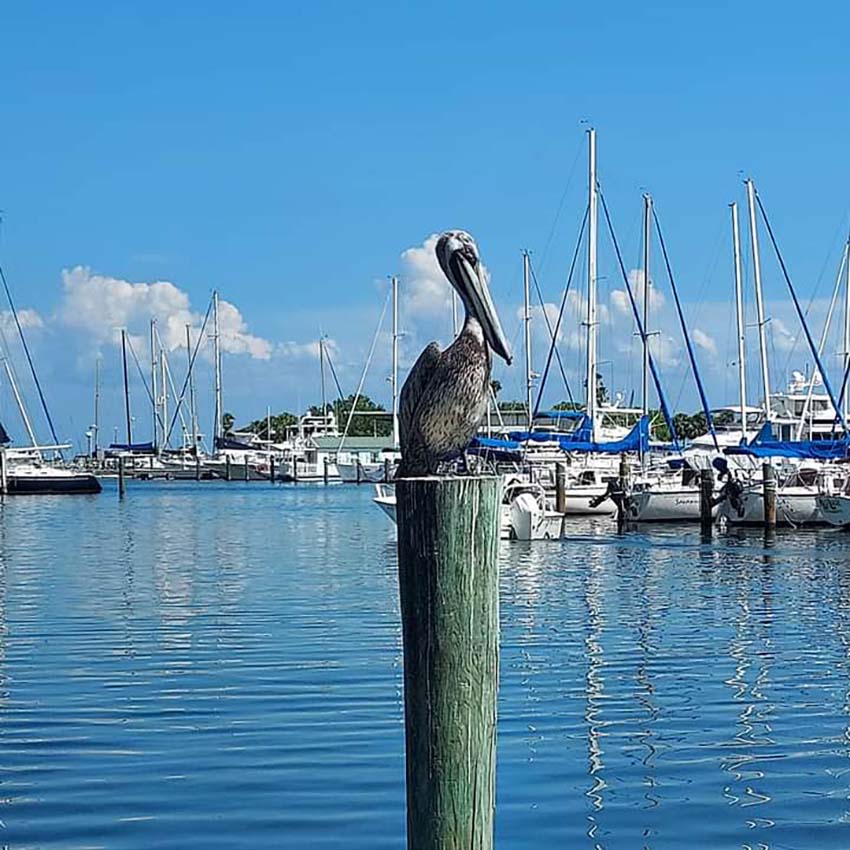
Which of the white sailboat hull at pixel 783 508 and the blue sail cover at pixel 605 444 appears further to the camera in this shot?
the blue sail cover at pixel 605 444

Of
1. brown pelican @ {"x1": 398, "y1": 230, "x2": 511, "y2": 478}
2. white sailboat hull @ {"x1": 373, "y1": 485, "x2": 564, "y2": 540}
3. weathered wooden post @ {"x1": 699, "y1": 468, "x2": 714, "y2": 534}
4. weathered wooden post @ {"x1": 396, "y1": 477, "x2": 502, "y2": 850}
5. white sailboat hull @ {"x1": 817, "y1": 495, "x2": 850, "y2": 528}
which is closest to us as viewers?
weathered wooden post @ {"x1": 396, "y1": 477, "x2": 502, "y2": 850}

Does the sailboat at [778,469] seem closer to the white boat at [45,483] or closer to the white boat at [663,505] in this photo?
the white boat at [663,505]

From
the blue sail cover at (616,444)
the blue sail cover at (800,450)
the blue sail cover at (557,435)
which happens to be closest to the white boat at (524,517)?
the blue sail cover at (800,450)

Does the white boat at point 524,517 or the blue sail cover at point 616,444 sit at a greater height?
the blue sail cover at point 616,444

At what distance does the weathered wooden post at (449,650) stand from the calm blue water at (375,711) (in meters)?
3.54

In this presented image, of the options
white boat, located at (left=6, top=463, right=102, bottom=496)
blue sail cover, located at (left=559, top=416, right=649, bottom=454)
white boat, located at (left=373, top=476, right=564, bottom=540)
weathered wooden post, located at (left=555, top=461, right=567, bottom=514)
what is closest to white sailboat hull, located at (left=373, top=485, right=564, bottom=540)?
white boat, located at (left=373, top=476, right=564, bottom=540)

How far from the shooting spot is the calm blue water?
10648 millimetres

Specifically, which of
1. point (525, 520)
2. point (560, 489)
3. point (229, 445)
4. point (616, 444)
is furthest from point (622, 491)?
point (229, 445)

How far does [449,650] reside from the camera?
6438mm

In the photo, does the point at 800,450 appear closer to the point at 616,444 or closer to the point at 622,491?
the point at 622,491

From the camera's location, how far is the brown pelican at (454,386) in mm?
7656

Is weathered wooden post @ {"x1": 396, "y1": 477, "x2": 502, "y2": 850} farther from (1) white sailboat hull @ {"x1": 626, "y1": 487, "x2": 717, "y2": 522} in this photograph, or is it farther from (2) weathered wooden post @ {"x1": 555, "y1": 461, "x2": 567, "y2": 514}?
(1) white sailboat hull @ {"x1": 626, "y1": 487, "x2": 717, "y2": 522}

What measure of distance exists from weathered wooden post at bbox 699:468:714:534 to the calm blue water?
41.4 feet

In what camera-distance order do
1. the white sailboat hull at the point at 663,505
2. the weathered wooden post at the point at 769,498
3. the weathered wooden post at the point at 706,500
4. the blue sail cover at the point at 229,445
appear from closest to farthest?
1. the weathered wooden post at the point at 769,498
2. the weathered wooden post at the point at 706,500
3. the white sailboat hull at the point at 663,505
4. the blue sail cover at the point at 229,445
